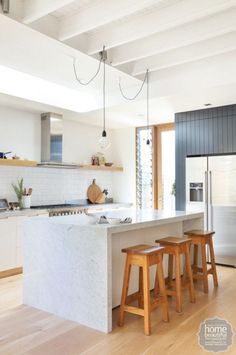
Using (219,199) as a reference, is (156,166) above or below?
above

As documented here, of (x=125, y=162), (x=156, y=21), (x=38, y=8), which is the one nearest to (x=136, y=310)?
(x=156, y=21)

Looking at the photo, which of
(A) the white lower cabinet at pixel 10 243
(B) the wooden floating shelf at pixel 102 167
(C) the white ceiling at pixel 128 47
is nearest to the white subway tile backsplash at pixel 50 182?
(B) the wooden floating shelf at pixel 102 167

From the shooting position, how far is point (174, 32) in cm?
312

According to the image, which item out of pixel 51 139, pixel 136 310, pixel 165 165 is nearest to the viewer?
pixel 136 310

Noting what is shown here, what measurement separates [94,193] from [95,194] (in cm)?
3

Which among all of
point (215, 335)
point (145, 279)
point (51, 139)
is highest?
point (51, 139)

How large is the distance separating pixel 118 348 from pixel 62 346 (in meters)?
0.45

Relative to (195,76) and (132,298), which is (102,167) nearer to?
(195,76)

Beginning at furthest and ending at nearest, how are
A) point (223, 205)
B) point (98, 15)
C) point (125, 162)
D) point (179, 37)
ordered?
1. point (125, 162)
2. point (223, 205)
3. point (179, 37)
4. point (98, 15)

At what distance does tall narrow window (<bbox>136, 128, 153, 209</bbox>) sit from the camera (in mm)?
6613

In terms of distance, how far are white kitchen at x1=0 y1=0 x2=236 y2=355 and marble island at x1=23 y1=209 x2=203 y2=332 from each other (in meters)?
0.01

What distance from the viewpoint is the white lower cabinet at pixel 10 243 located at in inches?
172

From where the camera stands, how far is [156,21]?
2773mm

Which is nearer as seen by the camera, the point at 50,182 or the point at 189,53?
the point at 189,53
